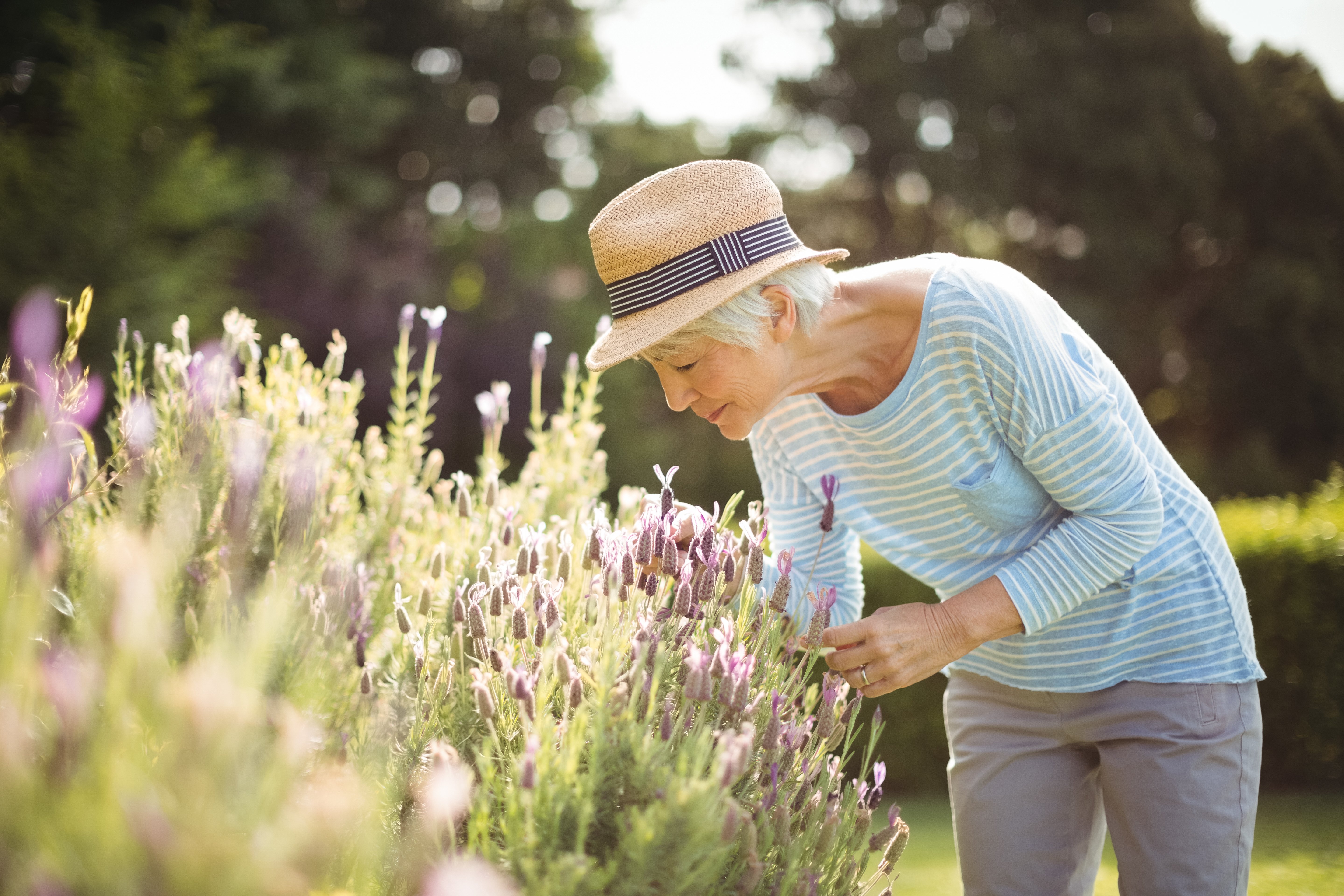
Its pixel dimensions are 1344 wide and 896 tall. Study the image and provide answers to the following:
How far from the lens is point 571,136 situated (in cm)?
2038

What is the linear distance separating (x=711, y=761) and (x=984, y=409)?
877mm

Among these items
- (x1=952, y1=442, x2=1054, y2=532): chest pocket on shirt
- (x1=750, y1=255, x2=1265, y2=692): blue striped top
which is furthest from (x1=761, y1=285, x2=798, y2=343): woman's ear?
(x1=952, y1=442, x2=1054, y2=532): chest pocket on shirt

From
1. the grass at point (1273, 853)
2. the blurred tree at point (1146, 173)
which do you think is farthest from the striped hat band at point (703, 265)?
the blurred tree at point (1146, 173)

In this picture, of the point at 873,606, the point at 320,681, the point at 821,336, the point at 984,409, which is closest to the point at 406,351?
the point at 320,681

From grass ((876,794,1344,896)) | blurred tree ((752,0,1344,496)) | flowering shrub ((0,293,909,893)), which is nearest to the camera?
flowering shrub ((0,293,909,893))

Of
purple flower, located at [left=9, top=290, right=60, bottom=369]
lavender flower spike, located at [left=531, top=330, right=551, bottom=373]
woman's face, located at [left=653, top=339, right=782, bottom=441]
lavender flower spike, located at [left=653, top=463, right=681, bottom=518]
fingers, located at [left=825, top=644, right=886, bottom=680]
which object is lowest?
fingers, located at [left=825, top=644, right=886, bottom=680]

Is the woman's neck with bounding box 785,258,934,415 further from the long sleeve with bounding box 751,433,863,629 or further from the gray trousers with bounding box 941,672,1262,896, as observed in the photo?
the gray trousers with bounding box 941,672,1262,896

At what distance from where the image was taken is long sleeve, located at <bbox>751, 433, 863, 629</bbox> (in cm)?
215

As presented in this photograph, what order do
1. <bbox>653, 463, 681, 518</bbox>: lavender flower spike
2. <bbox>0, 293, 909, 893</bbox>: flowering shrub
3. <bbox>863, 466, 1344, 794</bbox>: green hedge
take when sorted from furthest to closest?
<bbox>863, 466, 1344, 794</bbox>: green hedge
<bbox>653, 463, 681, 518</bbox>: lavender flower spike
<bbox>0, 293, 909, 893</bbox>: flowering shrub

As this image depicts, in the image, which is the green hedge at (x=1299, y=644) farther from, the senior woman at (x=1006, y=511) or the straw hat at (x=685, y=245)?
the straw hat at (x=685, y=245)

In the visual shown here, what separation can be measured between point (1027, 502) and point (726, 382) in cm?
68

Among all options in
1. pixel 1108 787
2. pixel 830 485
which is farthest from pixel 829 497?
pixel 1108 787

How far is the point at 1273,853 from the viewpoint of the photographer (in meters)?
4.11

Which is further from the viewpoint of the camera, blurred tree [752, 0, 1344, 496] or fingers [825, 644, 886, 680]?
blurred tree [752, 0, 1344, 496]
